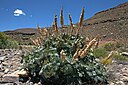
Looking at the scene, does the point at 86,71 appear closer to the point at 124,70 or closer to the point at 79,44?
the point at 79,44

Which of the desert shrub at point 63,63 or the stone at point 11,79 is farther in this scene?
the stone at point 11,79

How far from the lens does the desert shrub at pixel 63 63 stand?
17.2ft

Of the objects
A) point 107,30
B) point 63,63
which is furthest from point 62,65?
point 107,30

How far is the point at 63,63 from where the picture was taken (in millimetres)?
5234

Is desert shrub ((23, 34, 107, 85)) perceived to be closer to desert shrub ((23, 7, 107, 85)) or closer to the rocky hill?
desert shrub ((23, 7, 107, 85))

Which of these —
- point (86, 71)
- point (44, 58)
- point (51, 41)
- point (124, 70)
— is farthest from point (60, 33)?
point (124, 70)

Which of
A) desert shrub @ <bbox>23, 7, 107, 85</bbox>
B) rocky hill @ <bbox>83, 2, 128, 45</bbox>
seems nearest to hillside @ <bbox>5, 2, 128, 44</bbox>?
rocky hill @ <bbox>83, 2, 128, 45</bbox>

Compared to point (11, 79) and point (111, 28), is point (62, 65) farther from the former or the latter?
point (111, 28)

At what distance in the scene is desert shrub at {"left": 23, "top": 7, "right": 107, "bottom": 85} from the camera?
523 centimetres

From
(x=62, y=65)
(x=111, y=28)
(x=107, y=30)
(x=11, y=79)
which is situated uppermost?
(x=62, y=65)

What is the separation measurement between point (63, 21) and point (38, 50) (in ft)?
3.01

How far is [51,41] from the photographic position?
617cm

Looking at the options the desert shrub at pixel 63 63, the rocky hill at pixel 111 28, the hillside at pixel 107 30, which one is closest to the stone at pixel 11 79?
the desert shrub at pixel 63 63

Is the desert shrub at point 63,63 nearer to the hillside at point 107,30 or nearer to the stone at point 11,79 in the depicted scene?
the stone at point 11,79
